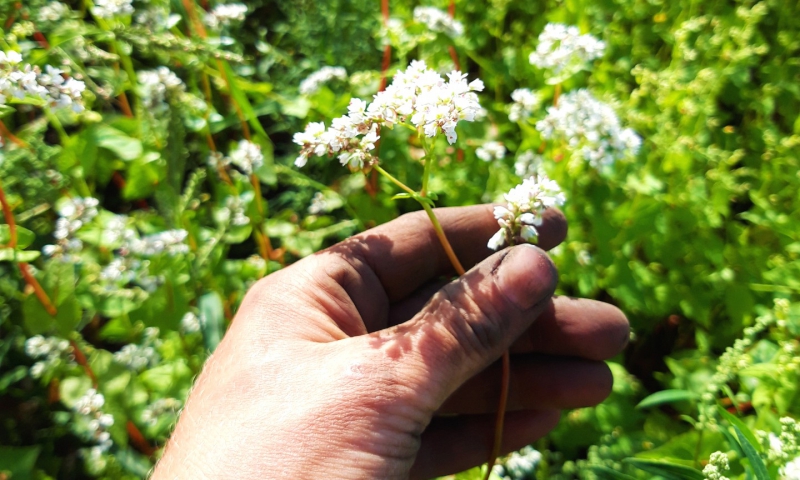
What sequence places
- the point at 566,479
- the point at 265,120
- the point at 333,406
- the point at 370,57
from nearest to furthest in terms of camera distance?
the point at 333,406 → the point at 566,479 → the point at 370,57 → the point at 265,120

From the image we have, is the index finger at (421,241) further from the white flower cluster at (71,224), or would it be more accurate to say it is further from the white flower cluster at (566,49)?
the white flower cluster at (71,224)

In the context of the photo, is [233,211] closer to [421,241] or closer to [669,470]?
[421,241]

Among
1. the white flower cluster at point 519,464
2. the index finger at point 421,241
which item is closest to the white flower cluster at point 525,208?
the index finger at point 421,241

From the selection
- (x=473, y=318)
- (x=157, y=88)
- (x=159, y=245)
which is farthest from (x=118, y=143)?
(x=473, y=318)

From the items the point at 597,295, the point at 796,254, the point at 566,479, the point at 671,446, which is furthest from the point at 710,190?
the point at 566,479

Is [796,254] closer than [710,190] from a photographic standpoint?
Yes

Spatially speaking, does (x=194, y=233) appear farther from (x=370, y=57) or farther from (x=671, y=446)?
(x=671, y=446)
